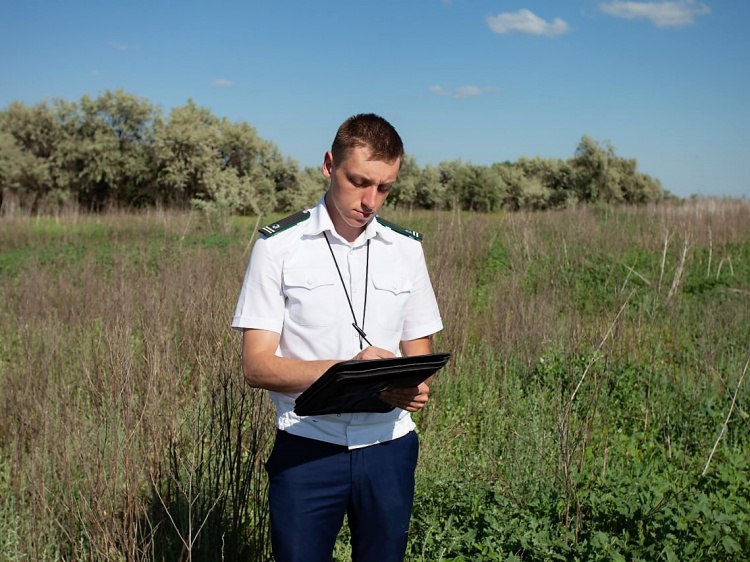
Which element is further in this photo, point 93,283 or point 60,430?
point 93,283

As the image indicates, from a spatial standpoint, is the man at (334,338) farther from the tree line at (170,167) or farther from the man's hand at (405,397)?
the tree line at (170,167)

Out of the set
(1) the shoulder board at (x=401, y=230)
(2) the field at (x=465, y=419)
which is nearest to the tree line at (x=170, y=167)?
(2) the field at (x=465, y=419)

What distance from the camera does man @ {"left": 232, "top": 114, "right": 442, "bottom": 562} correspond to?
1.85 metres

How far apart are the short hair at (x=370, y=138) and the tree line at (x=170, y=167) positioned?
101ft

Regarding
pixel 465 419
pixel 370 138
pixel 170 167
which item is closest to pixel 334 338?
pixel 370 138

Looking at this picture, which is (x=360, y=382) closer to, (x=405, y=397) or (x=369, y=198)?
(x=405, y=397)

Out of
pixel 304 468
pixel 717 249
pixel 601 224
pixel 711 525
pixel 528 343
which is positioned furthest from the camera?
pixel 601 224

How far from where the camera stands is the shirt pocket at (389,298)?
1.97 m

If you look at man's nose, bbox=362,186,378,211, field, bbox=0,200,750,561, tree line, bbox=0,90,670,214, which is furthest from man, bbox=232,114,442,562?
tree line, bbox=0,90,670,214

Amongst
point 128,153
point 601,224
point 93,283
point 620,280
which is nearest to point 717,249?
point 601,224

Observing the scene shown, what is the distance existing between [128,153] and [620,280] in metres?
30.2

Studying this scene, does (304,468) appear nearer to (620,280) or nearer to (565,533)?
(565,533)

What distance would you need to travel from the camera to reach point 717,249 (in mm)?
12156

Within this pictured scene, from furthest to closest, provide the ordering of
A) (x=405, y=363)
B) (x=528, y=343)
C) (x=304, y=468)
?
1. (x=528, y=343)
2. (x=304, y=468)
3. (x=405, y=363)
